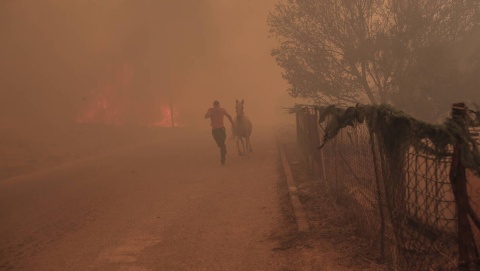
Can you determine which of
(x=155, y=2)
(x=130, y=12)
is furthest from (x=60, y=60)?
(x=155, y=2)

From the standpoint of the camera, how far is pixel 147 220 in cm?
745

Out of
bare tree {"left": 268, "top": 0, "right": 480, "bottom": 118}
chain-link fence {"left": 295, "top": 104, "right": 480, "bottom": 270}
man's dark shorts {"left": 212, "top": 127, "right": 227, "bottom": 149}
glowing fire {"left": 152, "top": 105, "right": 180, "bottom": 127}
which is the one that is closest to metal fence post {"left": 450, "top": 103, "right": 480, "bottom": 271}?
chain-link fence {"left": 295, "top": 104, "right": 480, "bottom": 270}

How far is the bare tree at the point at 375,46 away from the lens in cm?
1362

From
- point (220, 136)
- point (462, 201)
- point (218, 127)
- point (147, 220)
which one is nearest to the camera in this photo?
point (462, 201)

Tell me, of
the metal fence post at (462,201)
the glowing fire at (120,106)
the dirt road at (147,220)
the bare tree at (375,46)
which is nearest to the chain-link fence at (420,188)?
the metal fence post at (462,201)

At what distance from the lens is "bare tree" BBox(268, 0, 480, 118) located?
1362 centimetres

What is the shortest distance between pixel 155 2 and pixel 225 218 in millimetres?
38890

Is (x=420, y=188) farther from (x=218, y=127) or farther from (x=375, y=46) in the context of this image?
(x=375, y=46)

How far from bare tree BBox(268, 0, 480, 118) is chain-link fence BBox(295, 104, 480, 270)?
9.72 m

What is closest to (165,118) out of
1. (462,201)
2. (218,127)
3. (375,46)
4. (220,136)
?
(218,127)

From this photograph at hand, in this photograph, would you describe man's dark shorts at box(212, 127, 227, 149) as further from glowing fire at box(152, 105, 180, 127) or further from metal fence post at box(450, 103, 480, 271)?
glowing fire at box(152, 105, 180, 127)

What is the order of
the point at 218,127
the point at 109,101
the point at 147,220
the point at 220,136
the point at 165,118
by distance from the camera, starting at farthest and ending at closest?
the point at 165,118, the point at 109,101, the point at 218,127, the point at 220,136, the point at 147,220

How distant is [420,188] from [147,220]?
5258mm

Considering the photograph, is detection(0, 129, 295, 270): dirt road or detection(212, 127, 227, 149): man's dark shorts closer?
detection(0, 129, 295, 270): dirt road
